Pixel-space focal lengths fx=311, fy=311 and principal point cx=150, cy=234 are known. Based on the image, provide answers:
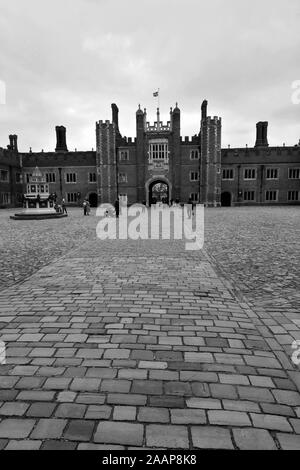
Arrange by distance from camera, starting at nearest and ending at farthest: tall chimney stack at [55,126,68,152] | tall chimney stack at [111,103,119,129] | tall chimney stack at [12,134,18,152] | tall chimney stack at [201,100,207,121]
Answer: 1. tall chimney stack at [201,100,207,121]
2. tall chimney stack at [111,103,119,129]
3. tall chimney stack at [55,126,68,152]
4. tall chimney stack at [12,134,18,152]

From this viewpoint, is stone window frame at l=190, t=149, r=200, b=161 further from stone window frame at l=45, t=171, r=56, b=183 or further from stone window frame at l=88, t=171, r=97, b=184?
stone window frame at l=45, t=171, r=56, b=183

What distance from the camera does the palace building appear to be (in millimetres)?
44500

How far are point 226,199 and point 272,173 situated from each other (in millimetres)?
7742

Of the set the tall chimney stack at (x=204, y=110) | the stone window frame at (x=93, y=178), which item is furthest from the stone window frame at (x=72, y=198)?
the tall chimney stack at (x=204, y=110)

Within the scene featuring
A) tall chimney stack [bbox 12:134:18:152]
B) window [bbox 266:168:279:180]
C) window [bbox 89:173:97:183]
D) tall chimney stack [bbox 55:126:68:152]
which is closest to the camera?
window [bbox 266:168:279:180]

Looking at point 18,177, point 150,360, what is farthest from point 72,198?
point 150,360

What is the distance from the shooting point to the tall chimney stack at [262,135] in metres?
51.0

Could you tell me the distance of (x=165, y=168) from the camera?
45.5 m

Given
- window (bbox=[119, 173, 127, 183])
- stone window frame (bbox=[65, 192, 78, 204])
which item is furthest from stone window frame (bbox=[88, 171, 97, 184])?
window (bbox=[119, 173, 127, 183])

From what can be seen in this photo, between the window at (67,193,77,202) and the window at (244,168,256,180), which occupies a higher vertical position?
the window at (244,168,256,180)

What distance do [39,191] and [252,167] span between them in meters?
32.4

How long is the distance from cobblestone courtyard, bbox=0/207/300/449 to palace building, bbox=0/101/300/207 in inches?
1568

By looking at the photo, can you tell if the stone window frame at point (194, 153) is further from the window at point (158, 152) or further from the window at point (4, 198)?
the window at point (4, 198)
